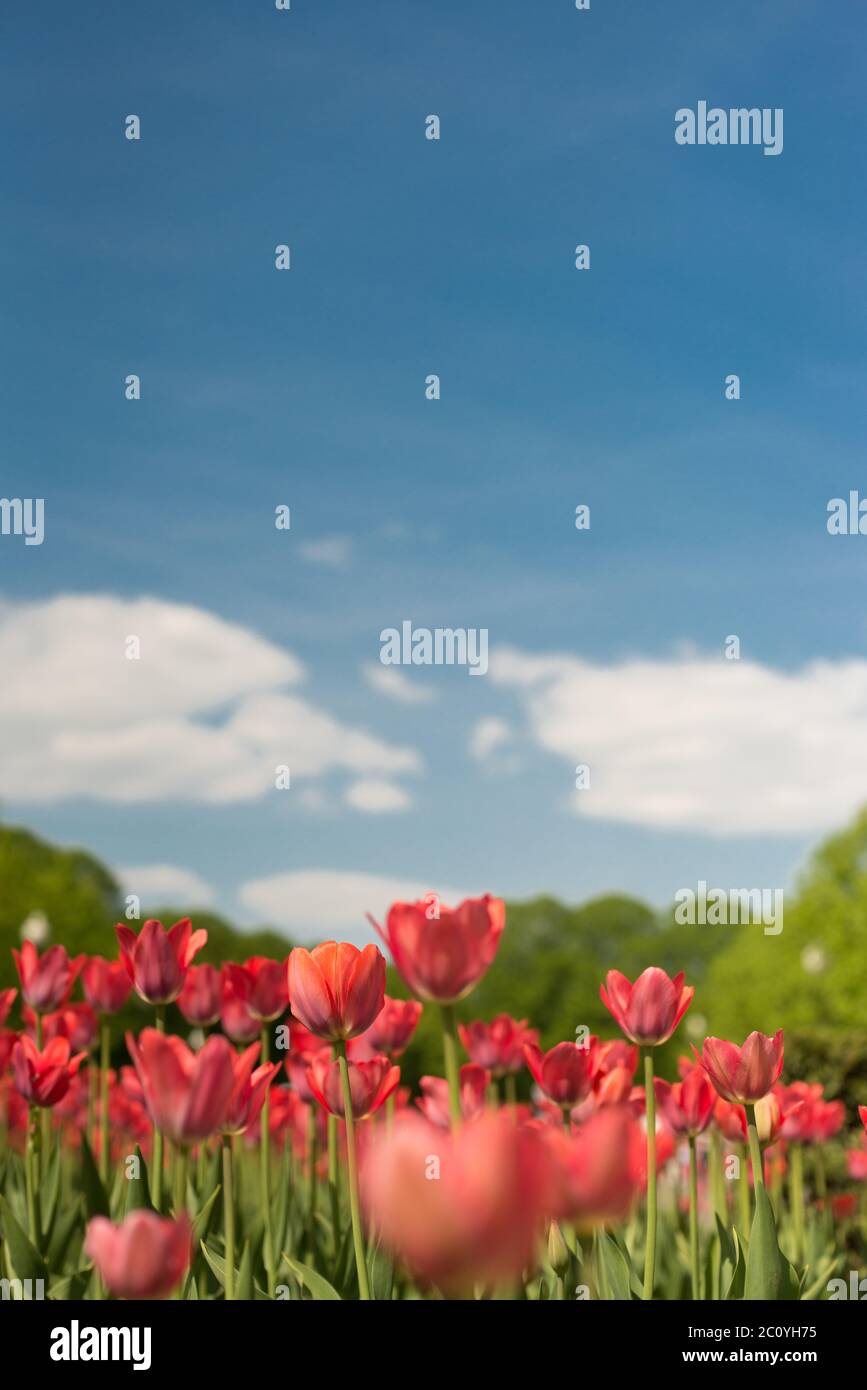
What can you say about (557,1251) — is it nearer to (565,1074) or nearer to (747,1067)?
(565,1074)

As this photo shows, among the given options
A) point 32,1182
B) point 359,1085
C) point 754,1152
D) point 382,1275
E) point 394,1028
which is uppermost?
point 394,1028

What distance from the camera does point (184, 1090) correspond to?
4.62ft

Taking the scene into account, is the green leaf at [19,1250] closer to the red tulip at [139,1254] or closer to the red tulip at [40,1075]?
the red tulip at [40,1075]

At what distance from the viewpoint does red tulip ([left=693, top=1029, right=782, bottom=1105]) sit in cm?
200

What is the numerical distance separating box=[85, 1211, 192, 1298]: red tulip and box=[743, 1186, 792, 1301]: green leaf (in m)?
1.05

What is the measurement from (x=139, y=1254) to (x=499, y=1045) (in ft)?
7.47

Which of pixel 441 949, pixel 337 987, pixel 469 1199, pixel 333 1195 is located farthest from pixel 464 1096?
pixel 469 1199

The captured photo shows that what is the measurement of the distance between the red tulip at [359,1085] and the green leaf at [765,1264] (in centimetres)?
66

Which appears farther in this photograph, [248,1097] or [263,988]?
[263,988]

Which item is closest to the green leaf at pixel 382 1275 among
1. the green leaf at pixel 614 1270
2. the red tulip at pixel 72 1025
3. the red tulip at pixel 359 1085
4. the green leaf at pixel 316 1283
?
the green leaf at pixel 316 1283

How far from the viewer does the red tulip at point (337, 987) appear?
5.25 feet
